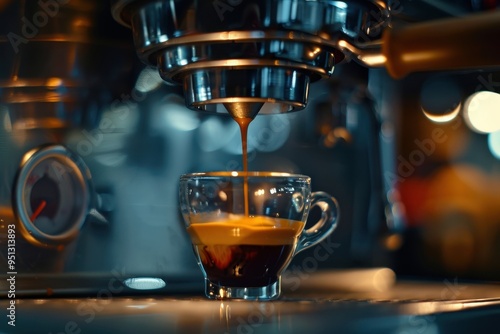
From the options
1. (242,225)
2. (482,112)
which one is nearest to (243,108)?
(242,225)

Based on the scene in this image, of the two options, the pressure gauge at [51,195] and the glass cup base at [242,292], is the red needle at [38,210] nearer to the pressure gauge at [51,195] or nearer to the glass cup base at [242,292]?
the pressure gauge at [51,195]

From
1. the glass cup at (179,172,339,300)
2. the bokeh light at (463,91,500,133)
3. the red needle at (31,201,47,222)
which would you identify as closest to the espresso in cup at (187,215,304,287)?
the glass cup at (179,172,339,300)

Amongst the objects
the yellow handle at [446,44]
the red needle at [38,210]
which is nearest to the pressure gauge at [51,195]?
the red needle at [38,210]

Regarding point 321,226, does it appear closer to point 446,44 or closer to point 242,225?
point 242,225

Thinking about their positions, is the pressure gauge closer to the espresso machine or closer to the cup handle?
the espresso machine

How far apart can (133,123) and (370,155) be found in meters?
0.29

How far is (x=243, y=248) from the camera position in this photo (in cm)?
56

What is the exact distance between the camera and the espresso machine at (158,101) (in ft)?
1.53

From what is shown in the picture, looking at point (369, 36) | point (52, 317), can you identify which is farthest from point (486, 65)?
point (52, 317)

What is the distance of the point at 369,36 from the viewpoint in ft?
1.65

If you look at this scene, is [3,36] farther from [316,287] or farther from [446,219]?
[446,219]

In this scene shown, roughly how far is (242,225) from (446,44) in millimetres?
203

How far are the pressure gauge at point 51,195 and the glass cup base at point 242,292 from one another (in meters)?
0.12

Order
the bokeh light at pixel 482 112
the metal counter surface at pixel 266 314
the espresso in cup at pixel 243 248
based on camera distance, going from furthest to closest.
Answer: the bokeh light at pixel 482 112 < the espresso in cup at pixel 243 248 < the metal counter surface at pixel 266 314
